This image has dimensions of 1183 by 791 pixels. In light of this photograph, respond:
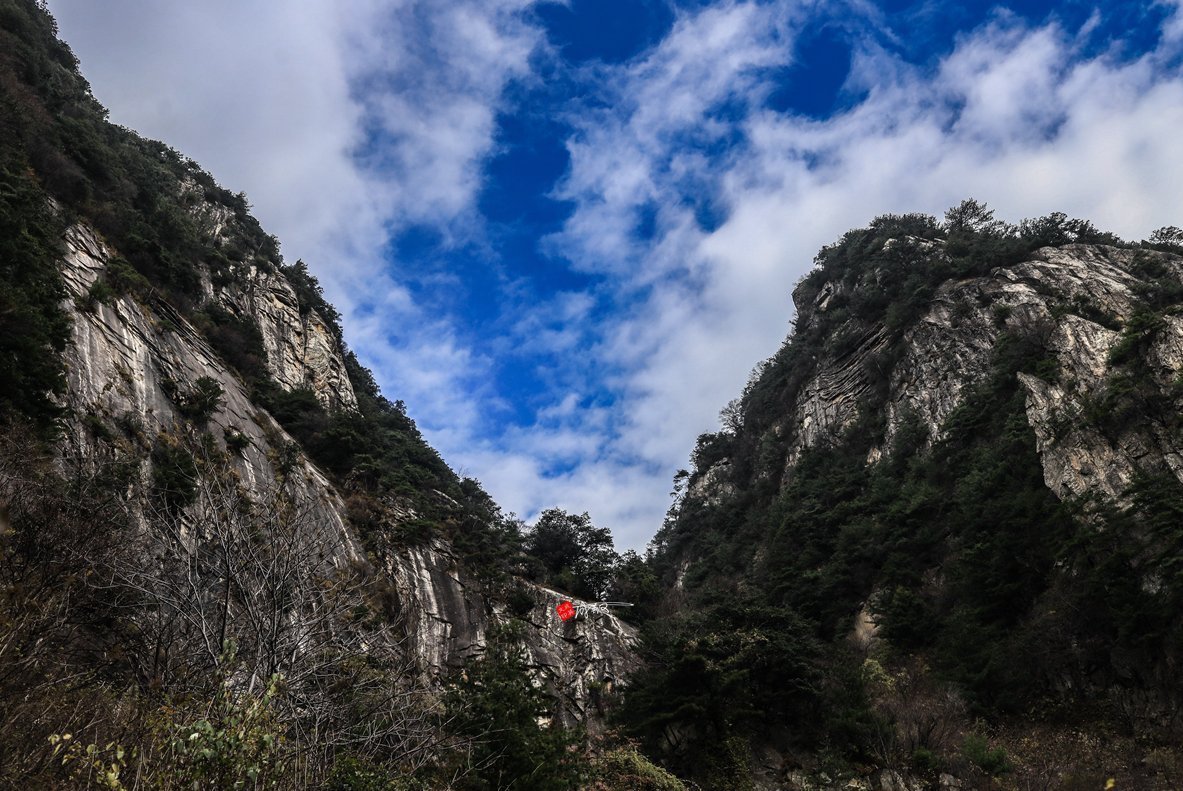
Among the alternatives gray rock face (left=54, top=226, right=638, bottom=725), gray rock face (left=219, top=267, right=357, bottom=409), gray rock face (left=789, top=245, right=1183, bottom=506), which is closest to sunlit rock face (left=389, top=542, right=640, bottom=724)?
gray rock face (left=54, top=226, right=638, bottom=725)

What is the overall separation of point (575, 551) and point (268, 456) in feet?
64.4

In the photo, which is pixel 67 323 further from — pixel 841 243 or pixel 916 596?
pixel 841 243

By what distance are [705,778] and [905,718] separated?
643 cm

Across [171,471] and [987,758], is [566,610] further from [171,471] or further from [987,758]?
Answer: [171,471]

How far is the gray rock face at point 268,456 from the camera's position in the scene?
16578 mm

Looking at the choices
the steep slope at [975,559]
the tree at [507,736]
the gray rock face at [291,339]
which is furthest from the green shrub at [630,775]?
the gray rock face at [291,339]

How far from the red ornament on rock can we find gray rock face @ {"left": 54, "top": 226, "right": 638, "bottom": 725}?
404 mm

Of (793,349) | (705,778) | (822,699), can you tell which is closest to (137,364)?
(705,778)

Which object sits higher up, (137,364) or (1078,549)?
(137,364)

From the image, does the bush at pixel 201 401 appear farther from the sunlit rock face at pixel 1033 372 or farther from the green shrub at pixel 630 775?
the sunlit rock face at pixel 1033 372

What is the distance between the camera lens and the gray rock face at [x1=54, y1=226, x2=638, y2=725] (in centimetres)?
1658

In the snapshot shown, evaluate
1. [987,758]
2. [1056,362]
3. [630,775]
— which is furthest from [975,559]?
[630,775]

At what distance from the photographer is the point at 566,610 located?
28844 mm

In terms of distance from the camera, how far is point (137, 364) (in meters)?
18.6
